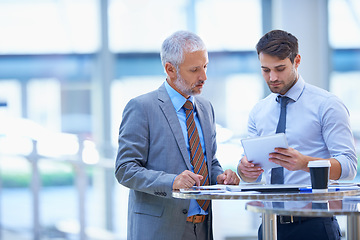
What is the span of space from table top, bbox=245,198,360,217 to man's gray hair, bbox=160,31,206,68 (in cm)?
80

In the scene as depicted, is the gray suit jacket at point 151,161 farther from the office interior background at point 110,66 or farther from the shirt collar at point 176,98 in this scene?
the office interior background at point 110,66

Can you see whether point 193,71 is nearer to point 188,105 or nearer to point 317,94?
point 188,105

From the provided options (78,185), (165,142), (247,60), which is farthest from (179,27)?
(165,142)

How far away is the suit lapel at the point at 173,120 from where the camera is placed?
7.73 feet

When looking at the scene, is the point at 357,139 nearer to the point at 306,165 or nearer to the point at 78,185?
the point at 78,185

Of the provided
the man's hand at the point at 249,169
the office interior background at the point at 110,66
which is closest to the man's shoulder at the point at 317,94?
the man's hand at the point at 249,169

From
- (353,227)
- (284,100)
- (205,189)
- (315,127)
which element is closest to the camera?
(353,227)

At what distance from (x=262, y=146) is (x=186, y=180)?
299 millimetres

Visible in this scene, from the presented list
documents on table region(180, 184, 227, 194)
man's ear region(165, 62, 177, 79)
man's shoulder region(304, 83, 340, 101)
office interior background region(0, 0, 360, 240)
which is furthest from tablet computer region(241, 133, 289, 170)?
office interior background region(0, 0, 360, 240)

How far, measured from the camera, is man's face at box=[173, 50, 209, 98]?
239 centimetres

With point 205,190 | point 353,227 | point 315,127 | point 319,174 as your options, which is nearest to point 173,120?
point 205,190

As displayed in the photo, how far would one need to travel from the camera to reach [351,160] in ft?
7.32

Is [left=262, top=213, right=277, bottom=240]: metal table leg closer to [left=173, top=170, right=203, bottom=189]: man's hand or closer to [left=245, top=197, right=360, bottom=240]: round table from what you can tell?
[left=245, top=197, right=360, bottom=240]: round table

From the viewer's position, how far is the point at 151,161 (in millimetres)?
2379
